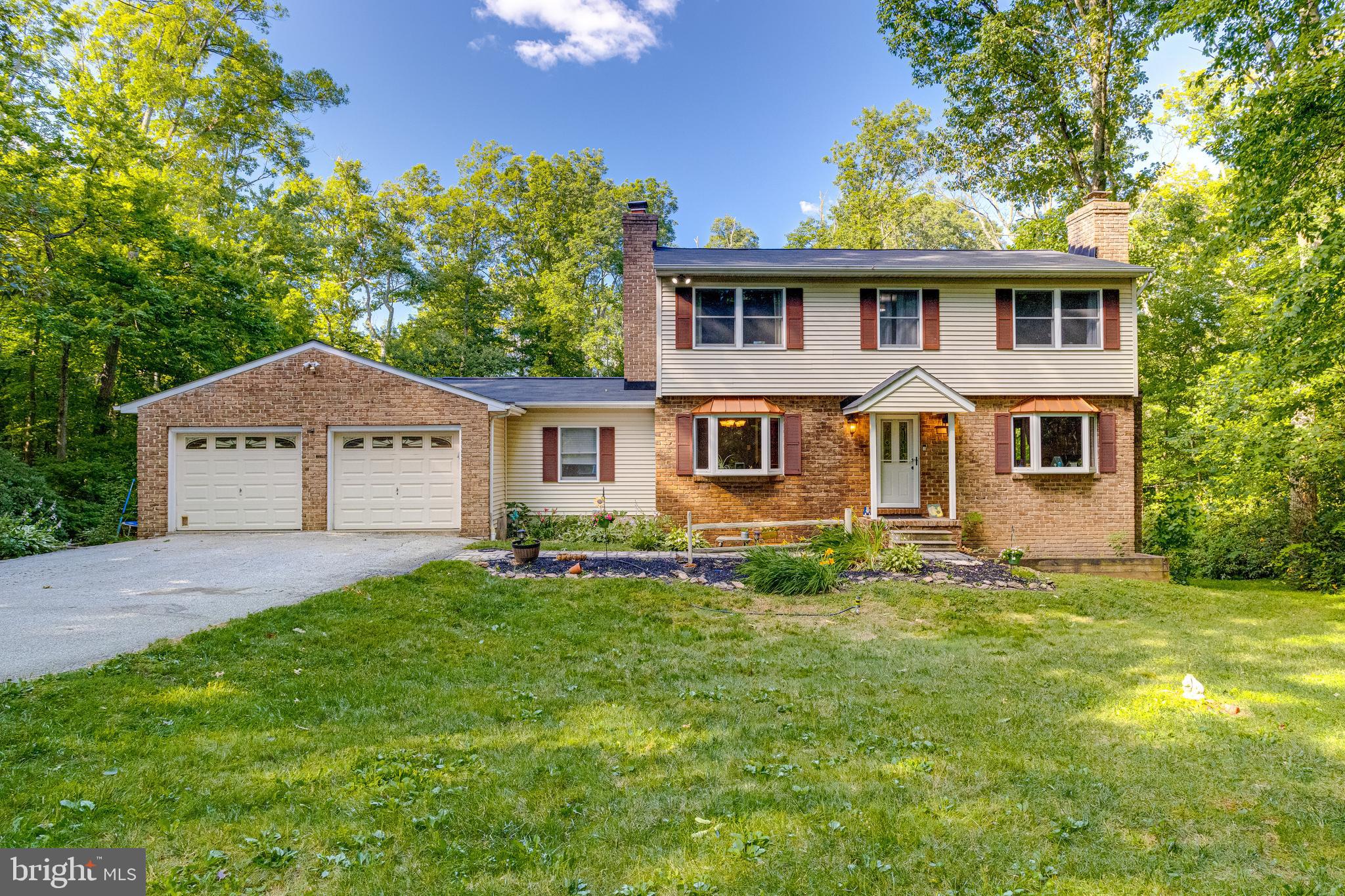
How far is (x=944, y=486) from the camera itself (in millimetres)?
12898

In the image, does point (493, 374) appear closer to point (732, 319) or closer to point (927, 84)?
point (732, 319)

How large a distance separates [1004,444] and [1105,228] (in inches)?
236

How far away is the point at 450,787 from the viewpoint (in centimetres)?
330

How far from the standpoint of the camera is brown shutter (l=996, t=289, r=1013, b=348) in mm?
13094

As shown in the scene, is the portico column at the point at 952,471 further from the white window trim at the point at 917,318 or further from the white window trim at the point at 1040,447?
the white window trim at the point at 917,318

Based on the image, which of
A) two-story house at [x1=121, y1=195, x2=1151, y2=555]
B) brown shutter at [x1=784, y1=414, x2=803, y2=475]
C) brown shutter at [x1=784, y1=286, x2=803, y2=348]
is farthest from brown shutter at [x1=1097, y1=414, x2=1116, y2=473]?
brown shutter at [x1=784, y1=286, x2=803, y2=348]

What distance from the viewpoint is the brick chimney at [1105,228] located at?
46.2 feet

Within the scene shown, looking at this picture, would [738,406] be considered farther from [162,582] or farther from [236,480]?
[236,480]

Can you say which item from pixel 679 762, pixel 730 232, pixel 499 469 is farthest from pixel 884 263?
pixel 730 232

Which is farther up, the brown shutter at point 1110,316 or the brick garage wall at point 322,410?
the brown shutter at point 1110,316

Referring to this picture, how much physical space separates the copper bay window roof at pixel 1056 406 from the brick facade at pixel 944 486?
0.28 metres

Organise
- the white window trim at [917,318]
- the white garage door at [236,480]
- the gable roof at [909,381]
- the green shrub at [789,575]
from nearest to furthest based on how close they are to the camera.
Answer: the green shrub at [789,575], the gable roof at [909,381], the white garage door at [236,480], the white window trim at [917,318]

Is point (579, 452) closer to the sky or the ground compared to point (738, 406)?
closer to the ground

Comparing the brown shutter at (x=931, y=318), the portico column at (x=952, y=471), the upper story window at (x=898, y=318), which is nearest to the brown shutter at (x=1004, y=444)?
the portico column at (x=952, y=471)
